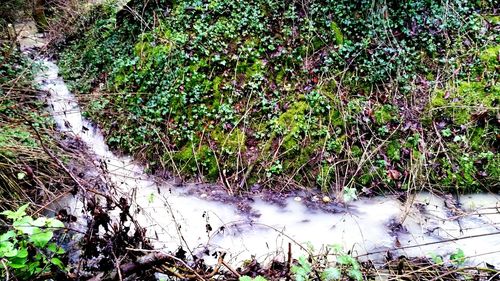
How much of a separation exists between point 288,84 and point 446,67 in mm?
2222

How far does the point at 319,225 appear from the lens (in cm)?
434

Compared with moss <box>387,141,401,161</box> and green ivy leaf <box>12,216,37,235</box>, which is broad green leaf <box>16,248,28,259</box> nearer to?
green ivy leaf <box>12,216,37,235</box>

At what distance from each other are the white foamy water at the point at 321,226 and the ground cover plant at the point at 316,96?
35 centimetres

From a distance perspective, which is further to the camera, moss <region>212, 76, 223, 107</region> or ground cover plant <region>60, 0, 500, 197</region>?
moss <region>212, 76, 223, 107</region>

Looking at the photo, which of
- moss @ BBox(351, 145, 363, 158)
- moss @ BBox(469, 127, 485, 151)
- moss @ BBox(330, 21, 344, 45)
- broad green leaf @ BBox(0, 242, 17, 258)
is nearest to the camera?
broad green leaf @ BBox(0, 242, 17, 258)

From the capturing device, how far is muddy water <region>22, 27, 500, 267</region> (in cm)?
388

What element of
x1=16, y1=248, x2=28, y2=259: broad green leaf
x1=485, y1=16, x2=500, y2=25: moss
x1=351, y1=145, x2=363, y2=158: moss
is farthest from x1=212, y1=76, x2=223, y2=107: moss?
x1=485, y1=16, x2=500, y2=25: moss

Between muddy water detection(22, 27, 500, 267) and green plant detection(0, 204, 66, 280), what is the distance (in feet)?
3.64

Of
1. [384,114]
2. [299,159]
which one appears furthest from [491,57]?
[299,159]

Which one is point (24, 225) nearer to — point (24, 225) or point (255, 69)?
point (24, 225)

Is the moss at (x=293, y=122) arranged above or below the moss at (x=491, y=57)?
below

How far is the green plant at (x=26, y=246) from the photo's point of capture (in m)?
2.37

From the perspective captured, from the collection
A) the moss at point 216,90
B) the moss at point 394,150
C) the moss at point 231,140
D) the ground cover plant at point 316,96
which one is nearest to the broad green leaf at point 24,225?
the ground cover plant at point 316,96

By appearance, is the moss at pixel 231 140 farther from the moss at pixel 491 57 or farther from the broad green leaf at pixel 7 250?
the moss at pixel 491 57
